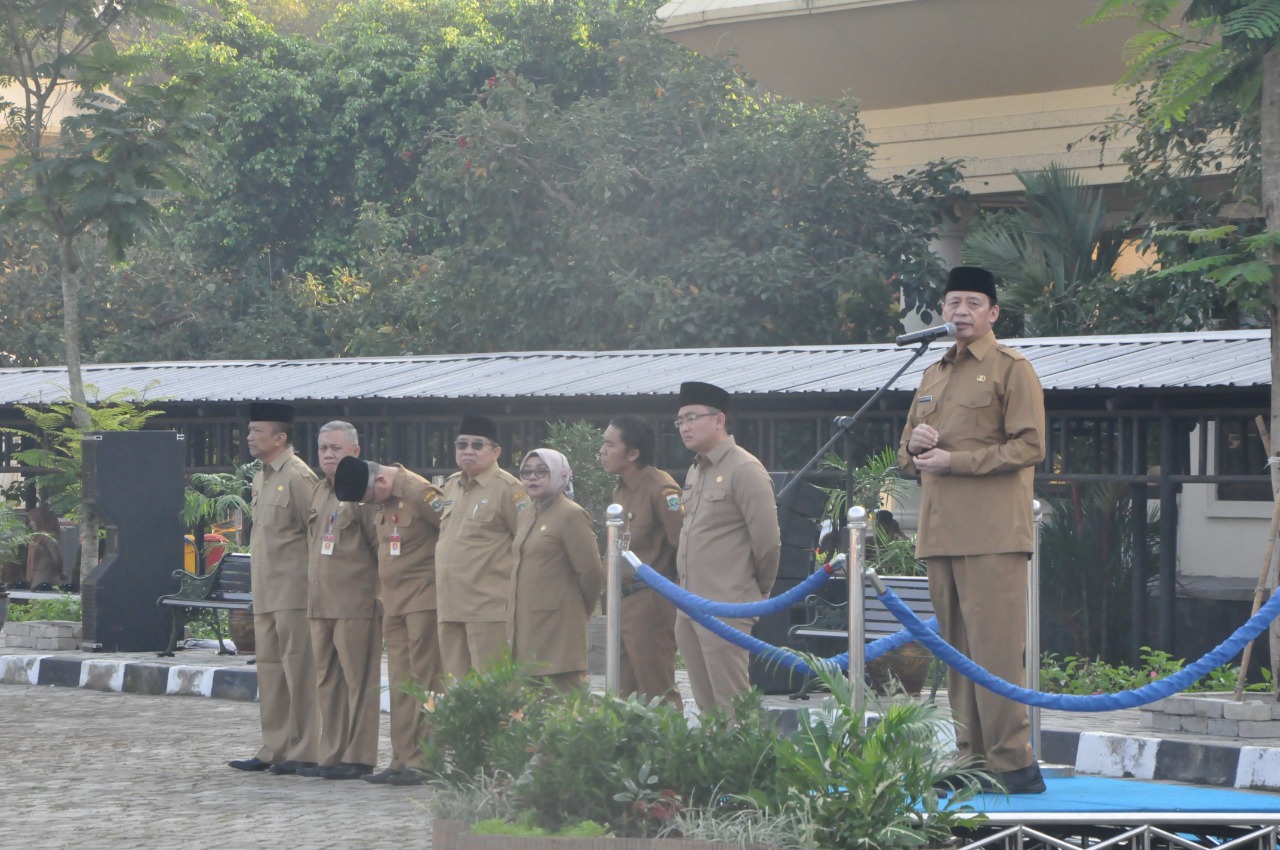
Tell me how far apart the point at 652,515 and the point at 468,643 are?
1.08 metres

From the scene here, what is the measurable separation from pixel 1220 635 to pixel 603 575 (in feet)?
27.4

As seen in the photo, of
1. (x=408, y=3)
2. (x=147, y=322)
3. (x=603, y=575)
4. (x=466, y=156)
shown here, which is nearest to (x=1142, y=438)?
(x=603, y=575)

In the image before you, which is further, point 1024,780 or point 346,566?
point 346,566

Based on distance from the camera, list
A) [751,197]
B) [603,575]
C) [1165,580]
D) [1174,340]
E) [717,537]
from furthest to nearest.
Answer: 1. [751,197]
2. [1174,340]
3. [1165,580]
4. [603,575]
5. [717,537]

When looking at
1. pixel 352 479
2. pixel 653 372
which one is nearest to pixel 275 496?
pixel 352 479

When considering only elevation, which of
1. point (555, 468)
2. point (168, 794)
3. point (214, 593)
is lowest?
point (168, 794)

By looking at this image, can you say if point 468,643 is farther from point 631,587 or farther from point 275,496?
point 275,496

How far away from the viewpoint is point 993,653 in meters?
6.68

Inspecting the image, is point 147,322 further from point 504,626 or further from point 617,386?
point 504,626

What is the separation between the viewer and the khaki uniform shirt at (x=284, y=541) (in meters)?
9.46

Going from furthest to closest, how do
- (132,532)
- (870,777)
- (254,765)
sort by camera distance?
(132,532)
(254,765)
(870,777)

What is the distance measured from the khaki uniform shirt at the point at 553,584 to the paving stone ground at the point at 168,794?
0.87 m

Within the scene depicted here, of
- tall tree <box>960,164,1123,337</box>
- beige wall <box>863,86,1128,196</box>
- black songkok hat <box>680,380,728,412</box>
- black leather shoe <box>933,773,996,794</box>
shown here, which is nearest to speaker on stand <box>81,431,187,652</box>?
black songkok hat <box>680,380,728,412</box>

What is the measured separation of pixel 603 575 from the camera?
873cm
